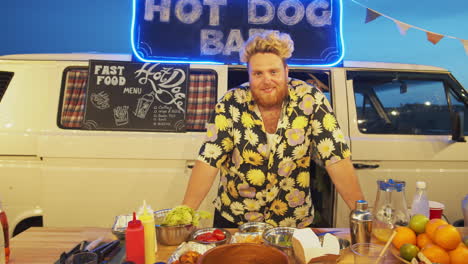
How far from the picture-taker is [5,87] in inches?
126

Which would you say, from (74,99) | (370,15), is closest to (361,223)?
(74,99)

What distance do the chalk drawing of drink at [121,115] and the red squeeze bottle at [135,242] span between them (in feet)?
6.73

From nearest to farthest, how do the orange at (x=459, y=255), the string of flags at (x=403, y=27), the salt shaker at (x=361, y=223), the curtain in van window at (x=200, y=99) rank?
the orange at (x=459, y=255) → the salt shaker at (x=361, y=223) → the curtain in van window at (x=200, y=99) → the string of flags at (x=403, y=27)

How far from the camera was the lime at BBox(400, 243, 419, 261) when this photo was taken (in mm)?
1302

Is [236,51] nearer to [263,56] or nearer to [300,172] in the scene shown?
[263,56]

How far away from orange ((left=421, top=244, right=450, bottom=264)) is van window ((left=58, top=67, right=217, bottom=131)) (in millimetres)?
2347

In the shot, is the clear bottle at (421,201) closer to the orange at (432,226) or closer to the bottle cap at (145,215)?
the orange at (432,226)

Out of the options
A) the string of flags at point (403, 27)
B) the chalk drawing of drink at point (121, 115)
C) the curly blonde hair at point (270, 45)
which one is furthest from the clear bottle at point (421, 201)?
the string of flags at point (403, 27)

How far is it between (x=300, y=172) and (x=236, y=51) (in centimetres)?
180

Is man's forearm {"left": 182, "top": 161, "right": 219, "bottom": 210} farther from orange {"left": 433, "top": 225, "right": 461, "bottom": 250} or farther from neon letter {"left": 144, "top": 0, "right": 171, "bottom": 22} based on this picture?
neon letter {"left": 144, "top": 0, "right": 171, "bottom": 22}

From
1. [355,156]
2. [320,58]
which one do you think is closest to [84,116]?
[320,58]

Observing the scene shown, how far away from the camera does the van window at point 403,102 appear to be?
3459 millimetres

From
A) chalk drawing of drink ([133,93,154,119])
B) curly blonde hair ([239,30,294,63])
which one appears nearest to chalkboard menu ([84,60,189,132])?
chalk drawing of drink ([133,93,154,119])

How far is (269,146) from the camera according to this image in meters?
2.10
